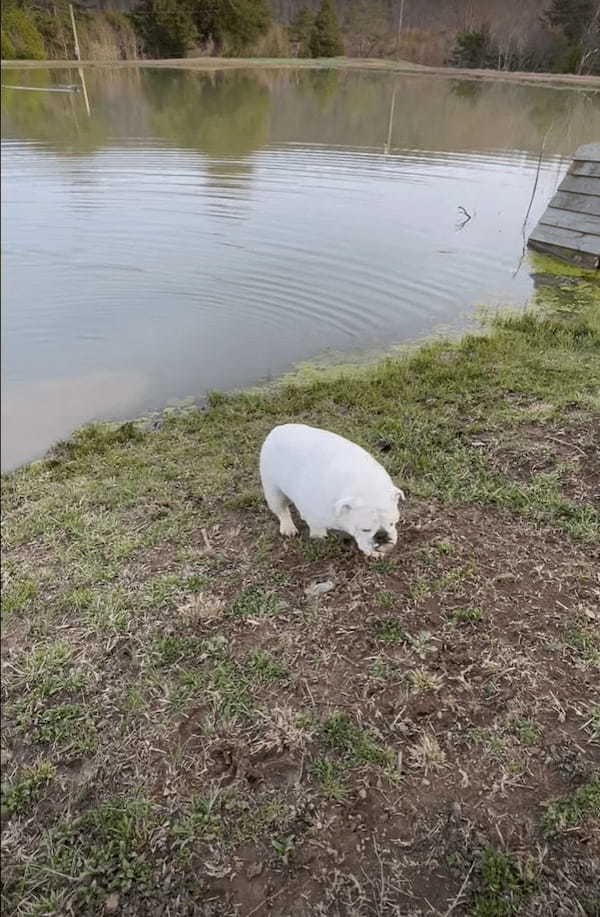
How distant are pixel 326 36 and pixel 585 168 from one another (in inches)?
198

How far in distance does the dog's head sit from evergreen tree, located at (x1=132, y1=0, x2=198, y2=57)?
208cm

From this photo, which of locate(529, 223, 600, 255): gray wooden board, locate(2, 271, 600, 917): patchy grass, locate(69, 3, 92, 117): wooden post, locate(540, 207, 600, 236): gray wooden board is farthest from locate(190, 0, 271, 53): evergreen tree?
locate(540, 207, 600, 236): gray wooden board

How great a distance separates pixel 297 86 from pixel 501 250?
38.8ft

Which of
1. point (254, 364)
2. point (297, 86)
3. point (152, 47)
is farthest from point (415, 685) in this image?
point (297, 86)

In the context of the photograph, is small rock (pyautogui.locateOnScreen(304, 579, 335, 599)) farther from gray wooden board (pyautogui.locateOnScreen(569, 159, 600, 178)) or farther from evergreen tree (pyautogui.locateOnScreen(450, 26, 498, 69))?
gray wooden board (pyautogui.locateOnScreen(569, 159, 600, 178))

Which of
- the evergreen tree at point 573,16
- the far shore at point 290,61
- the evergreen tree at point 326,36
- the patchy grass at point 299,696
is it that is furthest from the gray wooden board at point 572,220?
the patchy grass at point 299,696

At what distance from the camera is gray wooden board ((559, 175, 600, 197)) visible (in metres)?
9.27

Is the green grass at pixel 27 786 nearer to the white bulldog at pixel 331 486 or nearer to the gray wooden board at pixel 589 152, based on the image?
the white bulldog at pixel 331 486

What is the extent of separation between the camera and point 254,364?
21.3 feet

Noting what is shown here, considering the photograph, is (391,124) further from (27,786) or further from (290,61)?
(27,786)

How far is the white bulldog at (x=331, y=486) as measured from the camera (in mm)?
2863

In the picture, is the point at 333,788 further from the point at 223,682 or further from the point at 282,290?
the point at 282,290

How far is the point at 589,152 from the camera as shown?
30.6 feet

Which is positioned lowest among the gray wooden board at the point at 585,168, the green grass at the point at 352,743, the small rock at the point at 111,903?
the green grass at the point at 352,743
